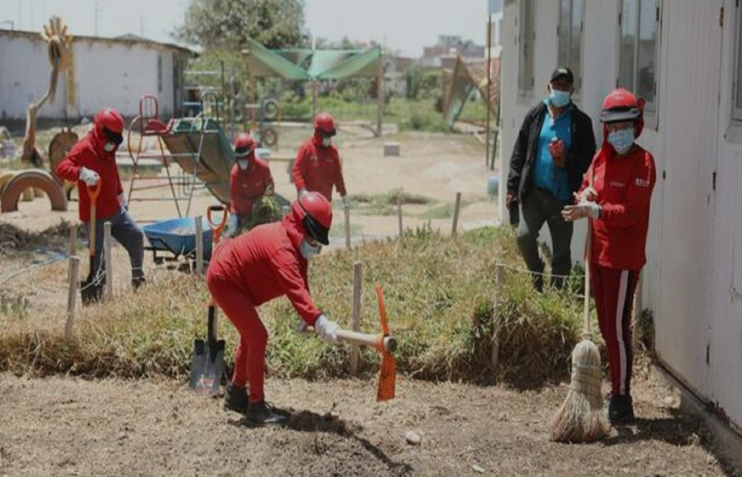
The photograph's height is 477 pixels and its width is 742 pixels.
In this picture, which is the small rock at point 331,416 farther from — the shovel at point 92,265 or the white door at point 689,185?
the shovel at point 92,265

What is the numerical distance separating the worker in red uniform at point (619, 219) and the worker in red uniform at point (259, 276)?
149 cm

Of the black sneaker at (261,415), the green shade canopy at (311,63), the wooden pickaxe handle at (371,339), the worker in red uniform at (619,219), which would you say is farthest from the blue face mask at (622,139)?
the green shade canopy at (311,63)

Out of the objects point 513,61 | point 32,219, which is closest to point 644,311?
point 513,61

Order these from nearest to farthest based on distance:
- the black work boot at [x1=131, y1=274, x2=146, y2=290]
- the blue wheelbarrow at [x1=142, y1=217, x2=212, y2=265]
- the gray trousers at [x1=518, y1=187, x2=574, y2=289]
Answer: the gray trousers at [x1=518, y1=187, x2=574, y2=289], the black work boot at [x1=131, y1=274, x2=146, y2=290], the blue wheelbarrow at [x1=142, y1=217, x2=212, y2=265]

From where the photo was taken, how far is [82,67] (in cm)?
4059

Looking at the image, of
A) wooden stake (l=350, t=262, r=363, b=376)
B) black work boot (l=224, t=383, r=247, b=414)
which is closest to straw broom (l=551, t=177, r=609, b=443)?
wooden stake (l=350, t=262, r=363, b=376)

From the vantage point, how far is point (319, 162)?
11500 millimetres

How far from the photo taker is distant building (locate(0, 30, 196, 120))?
3944cm

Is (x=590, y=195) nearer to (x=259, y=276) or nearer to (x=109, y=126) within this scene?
(x=259, y=276)

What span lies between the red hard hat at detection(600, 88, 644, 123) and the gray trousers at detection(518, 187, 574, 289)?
6.36ft

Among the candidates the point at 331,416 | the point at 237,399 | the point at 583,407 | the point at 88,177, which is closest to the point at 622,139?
the point at 583,407

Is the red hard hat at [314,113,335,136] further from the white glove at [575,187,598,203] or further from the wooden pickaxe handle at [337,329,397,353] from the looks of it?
the wooden pickaxe handle at [337,329,397,353]

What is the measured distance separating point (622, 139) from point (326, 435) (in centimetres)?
239

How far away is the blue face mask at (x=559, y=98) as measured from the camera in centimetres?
784
